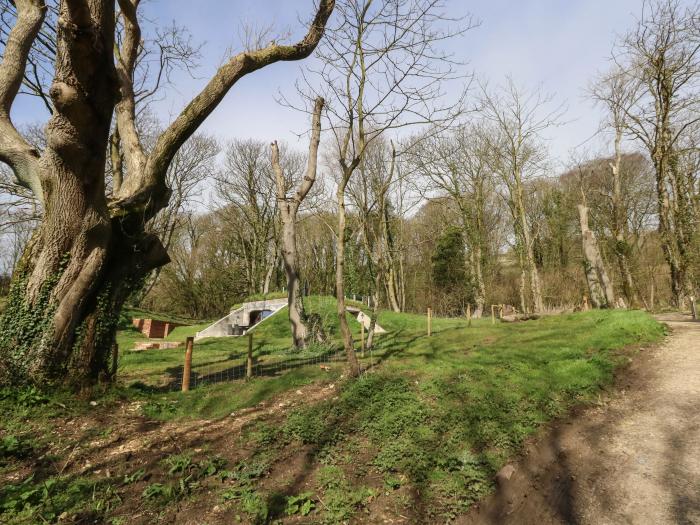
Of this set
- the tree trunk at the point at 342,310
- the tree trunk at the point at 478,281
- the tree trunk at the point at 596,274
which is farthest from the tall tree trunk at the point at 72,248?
the tree trunk at the point at 478,281

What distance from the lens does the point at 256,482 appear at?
4.03 m

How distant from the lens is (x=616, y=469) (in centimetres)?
399

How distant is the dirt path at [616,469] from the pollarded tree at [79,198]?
5693mm

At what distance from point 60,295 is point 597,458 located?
280 inches

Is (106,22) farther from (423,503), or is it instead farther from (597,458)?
(597,458)

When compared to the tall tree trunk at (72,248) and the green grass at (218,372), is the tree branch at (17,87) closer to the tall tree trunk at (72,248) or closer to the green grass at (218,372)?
the tall tree trunk at (72,248)

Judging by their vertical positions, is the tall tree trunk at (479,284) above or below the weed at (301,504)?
above

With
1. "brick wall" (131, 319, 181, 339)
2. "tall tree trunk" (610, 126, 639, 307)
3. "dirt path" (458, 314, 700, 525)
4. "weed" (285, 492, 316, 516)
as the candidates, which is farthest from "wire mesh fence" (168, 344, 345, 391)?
"tall tree trunk" (610, 126, 639, 307)

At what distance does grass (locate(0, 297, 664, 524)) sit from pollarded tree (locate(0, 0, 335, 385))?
764 millimetres

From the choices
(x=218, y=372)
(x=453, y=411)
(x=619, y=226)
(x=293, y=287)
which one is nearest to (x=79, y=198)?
(x=218, y=372)

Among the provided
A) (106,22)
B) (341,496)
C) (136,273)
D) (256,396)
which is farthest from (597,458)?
(106,22)

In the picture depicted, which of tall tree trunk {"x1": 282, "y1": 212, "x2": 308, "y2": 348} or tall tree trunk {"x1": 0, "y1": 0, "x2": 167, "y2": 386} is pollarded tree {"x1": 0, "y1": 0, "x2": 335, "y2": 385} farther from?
tall tree trunk {"x1": 282, "y1": 212, "x2": 308, "y2": 348}

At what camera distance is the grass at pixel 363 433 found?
3674 mm

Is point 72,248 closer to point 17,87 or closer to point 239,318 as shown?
point 17,87
